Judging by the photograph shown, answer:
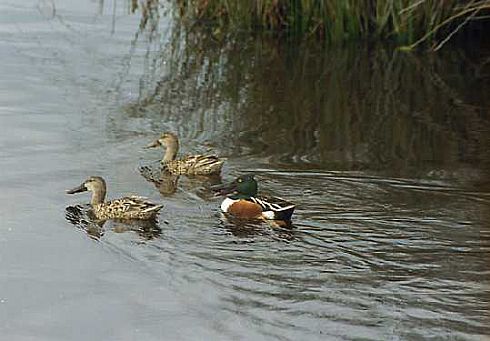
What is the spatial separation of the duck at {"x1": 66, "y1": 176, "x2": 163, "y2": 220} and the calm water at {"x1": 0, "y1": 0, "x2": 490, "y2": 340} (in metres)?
0.12

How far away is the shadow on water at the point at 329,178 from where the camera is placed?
7723mm

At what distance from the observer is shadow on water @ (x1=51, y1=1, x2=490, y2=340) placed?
304 inches

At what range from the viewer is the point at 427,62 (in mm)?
16562

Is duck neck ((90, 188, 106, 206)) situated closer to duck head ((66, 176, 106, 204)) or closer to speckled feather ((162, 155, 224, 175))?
duck head ((66, 176, 106, 204))

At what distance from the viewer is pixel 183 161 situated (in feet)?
35.4

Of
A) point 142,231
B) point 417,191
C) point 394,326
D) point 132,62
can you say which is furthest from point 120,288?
point 132,62

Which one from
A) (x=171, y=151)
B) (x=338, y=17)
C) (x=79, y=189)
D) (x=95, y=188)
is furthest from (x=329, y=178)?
(x=338, y=17)

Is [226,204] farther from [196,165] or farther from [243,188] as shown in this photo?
[196,165]

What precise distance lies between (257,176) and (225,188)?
68cm

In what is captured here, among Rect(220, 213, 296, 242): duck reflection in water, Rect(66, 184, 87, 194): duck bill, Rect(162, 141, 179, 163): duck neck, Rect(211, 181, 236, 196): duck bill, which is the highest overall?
Rect(162, 141, 179, 163): duck neck

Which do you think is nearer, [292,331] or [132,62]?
[292,331]

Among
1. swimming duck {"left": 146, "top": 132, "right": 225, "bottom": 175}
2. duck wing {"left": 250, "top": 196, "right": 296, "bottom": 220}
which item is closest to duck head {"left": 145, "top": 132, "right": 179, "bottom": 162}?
swimming duck {"left": 146, "top": 132, "right": 225, "bottom": 175}

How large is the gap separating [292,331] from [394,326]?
0.64 m

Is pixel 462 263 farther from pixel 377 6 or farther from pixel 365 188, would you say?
pixel 377 6
